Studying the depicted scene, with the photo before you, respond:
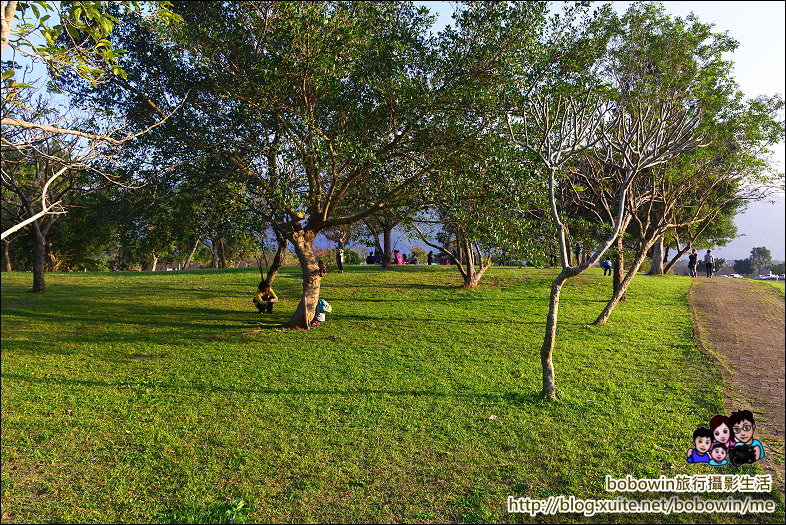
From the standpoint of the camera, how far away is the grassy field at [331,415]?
4.96 m

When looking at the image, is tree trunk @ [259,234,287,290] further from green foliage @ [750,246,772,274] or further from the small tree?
the small tree

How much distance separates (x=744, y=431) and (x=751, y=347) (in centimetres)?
728

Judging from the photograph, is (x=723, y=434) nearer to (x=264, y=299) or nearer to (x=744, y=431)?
(x=744, y=431)

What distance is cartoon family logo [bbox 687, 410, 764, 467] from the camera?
5.61 metres

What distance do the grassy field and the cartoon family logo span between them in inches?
8.2

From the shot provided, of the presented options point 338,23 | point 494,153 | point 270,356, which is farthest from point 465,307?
point 338,23

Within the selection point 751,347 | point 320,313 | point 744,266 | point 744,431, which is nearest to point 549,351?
point 744,431

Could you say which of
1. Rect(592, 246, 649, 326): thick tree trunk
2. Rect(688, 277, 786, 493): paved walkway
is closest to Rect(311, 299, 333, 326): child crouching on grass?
Rect(592, 246, 649, 326): thick tree trunk

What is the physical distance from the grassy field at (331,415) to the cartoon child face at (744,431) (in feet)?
1.42

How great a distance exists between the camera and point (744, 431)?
5656 millimetres

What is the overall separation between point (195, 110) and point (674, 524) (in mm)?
12034

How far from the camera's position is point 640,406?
768cm

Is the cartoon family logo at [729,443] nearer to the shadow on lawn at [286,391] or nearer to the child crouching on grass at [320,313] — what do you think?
the shadow on lawn at [286,391]

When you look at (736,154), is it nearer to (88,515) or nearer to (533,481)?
(533,481)
